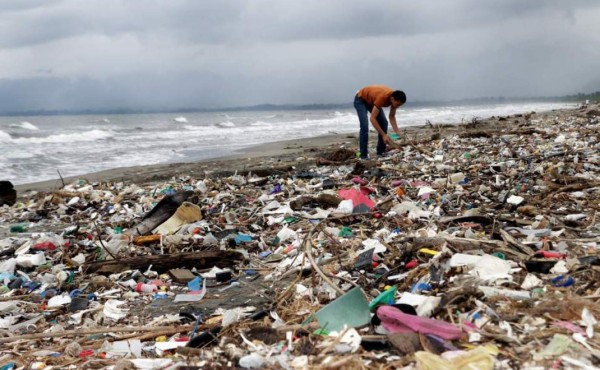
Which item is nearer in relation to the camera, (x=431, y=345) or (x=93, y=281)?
(x=431, y=345)

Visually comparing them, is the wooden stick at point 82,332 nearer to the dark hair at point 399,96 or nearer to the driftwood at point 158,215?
→ the driftwood at point 158,215

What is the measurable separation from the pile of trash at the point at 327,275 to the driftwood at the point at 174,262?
0.01 metres

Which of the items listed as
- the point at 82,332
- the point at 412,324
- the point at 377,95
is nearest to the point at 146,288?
the point at 82,332

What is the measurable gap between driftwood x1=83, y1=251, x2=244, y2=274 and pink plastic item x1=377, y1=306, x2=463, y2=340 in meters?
2.18

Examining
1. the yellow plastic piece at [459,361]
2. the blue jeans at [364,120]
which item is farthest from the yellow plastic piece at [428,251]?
the blue jeans at [364,120]

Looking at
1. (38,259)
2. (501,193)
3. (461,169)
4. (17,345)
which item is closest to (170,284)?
(17,345)

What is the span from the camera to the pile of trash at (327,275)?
2.34m

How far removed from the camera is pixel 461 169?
24.2ft

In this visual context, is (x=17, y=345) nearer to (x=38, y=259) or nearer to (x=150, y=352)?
(x=150, y=352)

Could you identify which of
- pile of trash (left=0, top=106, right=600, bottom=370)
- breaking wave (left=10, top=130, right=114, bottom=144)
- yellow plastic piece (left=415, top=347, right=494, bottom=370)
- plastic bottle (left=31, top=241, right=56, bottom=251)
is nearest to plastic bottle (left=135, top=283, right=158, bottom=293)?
pile of trash (left=0, top=106, right=600, bottom=370)

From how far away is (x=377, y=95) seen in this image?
912 centimetres

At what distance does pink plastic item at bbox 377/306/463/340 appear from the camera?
2293 millimetres

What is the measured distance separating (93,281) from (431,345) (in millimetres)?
3052

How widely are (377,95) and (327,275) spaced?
625 cm
